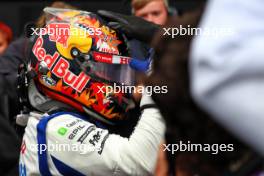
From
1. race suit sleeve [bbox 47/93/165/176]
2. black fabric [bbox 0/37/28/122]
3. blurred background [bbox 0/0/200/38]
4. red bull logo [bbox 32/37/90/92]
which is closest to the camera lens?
race suit sleeve [bbox 47/93/165/176]

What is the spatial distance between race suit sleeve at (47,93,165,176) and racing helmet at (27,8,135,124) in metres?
0.12

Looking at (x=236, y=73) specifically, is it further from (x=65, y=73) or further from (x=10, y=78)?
(x=10, y=78)

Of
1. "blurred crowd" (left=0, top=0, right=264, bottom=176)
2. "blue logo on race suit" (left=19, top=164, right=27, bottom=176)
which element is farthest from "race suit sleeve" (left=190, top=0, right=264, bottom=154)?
"blue logo on race suit" (left=19, top=164, right=27, bottom=176)

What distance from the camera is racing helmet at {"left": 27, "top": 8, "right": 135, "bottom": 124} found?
76.5 inches

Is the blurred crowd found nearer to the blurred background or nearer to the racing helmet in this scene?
the racing helmet

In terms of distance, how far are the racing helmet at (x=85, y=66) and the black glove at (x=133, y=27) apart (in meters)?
0.04

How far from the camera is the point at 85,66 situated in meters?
1.94

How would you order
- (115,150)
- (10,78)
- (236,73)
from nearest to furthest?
(236,73)
(115,150)
(10,78)

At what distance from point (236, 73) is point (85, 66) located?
47.5 inches

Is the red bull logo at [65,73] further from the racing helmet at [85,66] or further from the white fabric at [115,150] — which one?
the white fabric at [115,150]

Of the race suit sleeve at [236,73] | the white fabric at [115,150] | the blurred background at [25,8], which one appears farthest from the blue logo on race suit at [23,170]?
the blurred background at [25,8]

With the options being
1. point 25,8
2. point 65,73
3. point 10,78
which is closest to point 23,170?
point 65,73

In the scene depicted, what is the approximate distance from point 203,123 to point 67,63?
1104 millimetres

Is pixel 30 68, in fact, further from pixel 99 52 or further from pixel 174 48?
pixel 174 48
